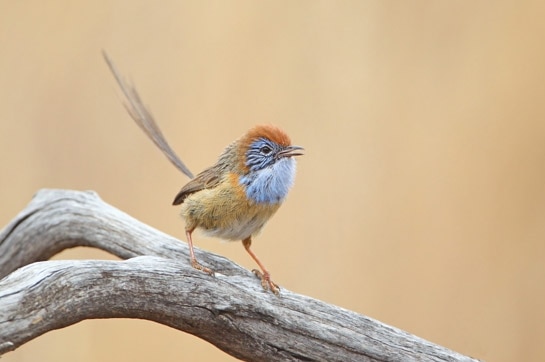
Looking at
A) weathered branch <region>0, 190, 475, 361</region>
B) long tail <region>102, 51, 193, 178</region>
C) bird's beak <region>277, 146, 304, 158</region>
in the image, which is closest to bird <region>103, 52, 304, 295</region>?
bird's beak <region>277, 146, 304, 158</region>

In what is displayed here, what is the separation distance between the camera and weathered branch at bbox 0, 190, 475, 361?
195 centimetres

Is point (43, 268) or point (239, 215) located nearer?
point (43, 268)

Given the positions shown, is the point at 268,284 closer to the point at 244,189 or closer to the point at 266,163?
the point at 244,189

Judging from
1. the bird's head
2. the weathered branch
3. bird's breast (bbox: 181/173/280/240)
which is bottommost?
the weathered branch

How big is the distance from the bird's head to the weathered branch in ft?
0.90

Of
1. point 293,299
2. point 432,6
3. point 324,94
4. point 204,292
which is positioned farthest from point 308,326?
point 432,6

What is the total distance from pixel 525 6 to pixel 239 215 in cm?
222

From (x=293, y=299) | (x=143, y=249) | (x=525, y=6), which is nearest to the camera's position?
(x=293, y=299)

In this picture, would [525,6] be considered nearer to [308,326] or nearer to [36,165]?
[308,326]

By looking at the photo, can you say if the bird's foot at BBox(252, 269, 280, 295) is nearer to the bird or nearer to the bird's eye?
the bird

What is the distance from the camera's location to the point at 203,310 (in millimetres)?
2156

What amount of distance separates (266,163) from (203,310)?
614 millimetres

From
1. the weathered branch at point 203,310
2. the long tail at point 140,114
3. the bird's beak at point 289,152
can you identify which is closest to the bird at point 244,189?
the bird's beak at point 289,152

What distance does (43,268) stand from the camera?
78.2 inches
